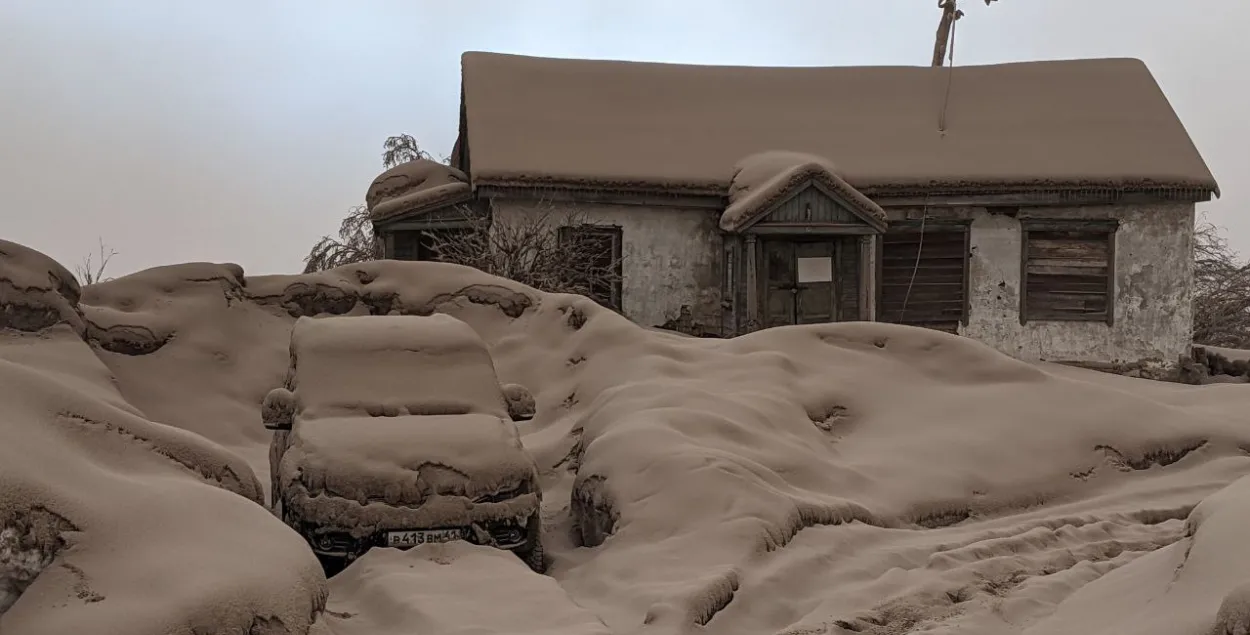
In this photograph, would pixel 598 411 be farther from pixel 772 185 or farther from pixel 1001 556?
pixel 772 185

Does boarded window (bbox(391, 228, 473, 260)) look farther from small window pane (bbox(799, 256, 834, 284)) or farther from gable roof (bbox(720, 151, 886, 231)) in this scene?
small window pane (bbox(799, 256, 834, 284))

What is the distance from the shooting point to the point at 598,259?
17.9 metres

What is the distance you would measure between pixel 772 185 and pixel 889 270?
3428 millimetres

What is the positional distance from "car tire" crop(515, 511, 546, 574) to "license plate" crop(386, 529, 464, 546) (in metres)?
0.41

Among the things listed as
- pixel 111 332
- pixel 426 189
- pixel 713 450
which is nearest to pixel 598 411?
pixel 713 450

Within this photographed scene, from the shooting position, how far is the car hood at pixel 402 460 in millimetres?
6324

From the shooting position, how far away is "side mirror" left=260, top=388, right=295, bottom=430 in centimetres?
701

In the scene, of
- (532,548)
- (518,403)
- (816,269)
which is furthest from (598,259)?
(532,548)

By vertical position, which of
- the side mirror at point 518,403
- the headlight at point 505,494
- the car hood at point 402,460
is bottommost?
the headlight at point 505,494

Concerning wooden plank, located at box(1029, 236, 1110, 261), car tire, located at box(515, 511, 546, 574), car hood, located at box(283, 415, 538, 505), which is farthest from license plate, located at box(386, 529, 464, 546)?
wooden plank, located at box(1029, 236, 1110, 261)

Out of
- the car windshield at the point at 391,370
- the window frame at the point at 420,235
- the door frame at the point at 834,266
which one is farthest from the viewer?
the window frame at the point at 420,235

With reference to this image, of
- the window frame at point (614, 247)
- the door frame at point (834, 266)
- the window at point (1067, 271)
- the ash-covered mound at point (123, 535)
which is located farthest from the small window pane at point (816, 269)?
the ash-covered mound at point (123, 535)

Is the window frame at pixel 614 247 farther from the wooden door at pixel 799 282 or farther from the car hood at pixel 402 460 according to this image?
the car hood at pixel 402 460

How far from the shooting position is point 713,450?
7.49 m
